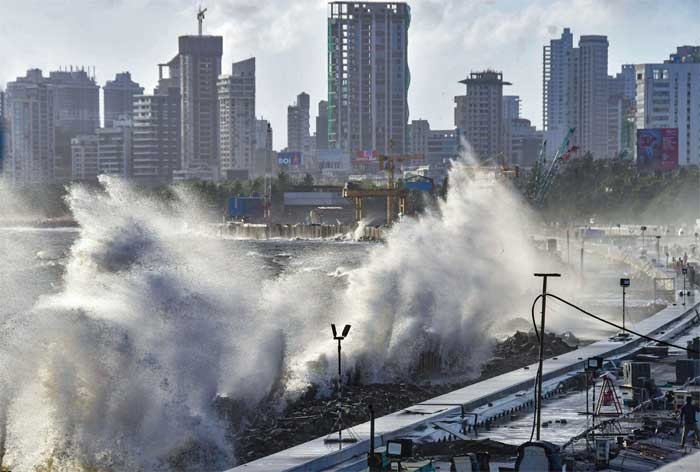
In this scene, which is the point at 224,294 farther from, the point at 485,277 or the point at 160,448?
the point at 485,277

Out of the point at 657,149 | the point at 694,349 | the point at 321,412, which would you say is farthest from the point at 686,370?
the point at 657,149

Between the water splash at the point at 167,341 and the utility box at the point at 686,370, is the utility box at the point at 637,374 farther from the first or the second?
the water splash at the point at 167,341

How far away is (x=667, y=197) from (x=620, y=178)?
708 cm

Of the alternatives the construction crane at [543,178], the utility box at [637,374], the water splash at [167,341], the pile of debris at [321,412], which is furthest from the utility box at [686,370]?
the construction crane at [543,178]

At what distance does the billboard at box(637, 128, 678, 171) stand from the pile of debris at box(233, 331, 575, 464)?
443 feet

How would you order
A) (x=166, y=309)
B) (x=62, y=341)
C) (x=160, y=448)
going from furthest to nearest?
1. (x=166, y=309)
2. (x=62, y=341)
3. (x=160, y=448)

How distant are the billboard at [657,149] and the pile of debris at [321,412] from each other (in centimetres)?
13496

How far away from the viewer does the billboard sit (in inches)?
7200

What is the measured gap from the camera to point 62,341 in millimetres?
35719

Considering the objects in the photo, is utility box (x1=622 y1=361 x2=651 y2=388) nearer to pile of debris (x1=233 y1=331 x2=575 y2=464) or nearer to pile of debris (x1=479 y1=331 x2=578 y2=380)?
pile of debris (x1=233 y1=331 x2=575 y2=464)

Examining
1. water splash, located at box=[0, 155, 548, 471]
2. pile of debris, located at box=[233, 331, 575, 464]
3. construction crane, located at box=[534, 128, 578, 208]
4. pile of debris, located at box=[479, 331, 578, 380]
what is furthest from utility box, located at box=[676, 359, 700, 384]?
construction crane, located at box=[534, 128, 578, 208]

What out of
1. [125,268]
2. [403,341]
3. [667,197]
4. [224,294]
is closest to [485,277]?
[403,341]

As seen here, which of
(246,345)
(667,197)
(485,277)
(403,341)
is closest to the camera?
(246,345)

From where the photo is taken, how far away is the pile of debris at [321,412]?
35.4 metres
